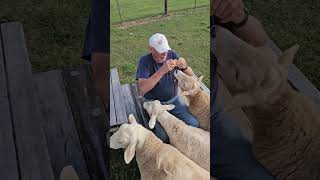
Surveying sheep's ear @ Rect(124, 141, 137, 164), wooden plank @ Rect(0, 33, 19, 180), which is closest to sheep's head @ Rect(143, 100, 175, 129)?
sheep's ear @ Rect(124, 141, 137, 164)

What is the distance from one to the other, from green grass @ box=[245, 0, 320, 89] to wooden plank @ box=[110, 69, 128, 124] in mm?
1853

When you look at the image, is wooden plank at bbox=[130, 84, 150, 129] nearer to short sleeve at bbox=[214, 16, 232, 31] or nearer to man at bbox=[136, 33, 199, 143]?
man at bbox=[136, 33, 199, 143]

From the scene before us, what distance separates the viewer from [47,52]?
3295 mm

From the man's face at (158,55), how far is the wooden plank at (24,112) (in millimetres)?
469

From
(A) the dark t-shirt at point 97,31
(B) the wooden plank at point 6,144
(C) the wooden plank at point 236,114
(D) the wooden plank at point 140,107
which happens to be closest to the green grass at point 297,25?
(A) the dark t-shirt at point 97,31

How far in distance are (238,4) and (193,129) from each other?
0.33 metres

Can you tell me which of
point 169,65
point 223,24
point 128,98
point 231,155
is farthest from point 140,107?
point 231,155

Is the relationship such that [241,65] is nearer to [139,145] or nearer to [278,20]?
[139,145]

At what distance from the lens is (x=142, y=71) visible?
3.50ft

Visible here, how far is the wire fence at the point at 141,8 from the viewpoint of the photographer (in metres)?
1.05

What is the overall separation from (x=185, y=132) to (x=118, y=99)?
9.5 inches

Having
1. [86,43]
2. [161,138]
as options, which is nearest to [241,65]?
[161,138]

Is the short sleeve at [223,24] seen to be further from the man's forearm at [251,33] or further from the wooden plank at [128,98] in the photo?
the wooden plank at [128,98]

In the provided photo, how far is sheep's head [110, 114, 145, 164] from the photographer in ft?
3.71
